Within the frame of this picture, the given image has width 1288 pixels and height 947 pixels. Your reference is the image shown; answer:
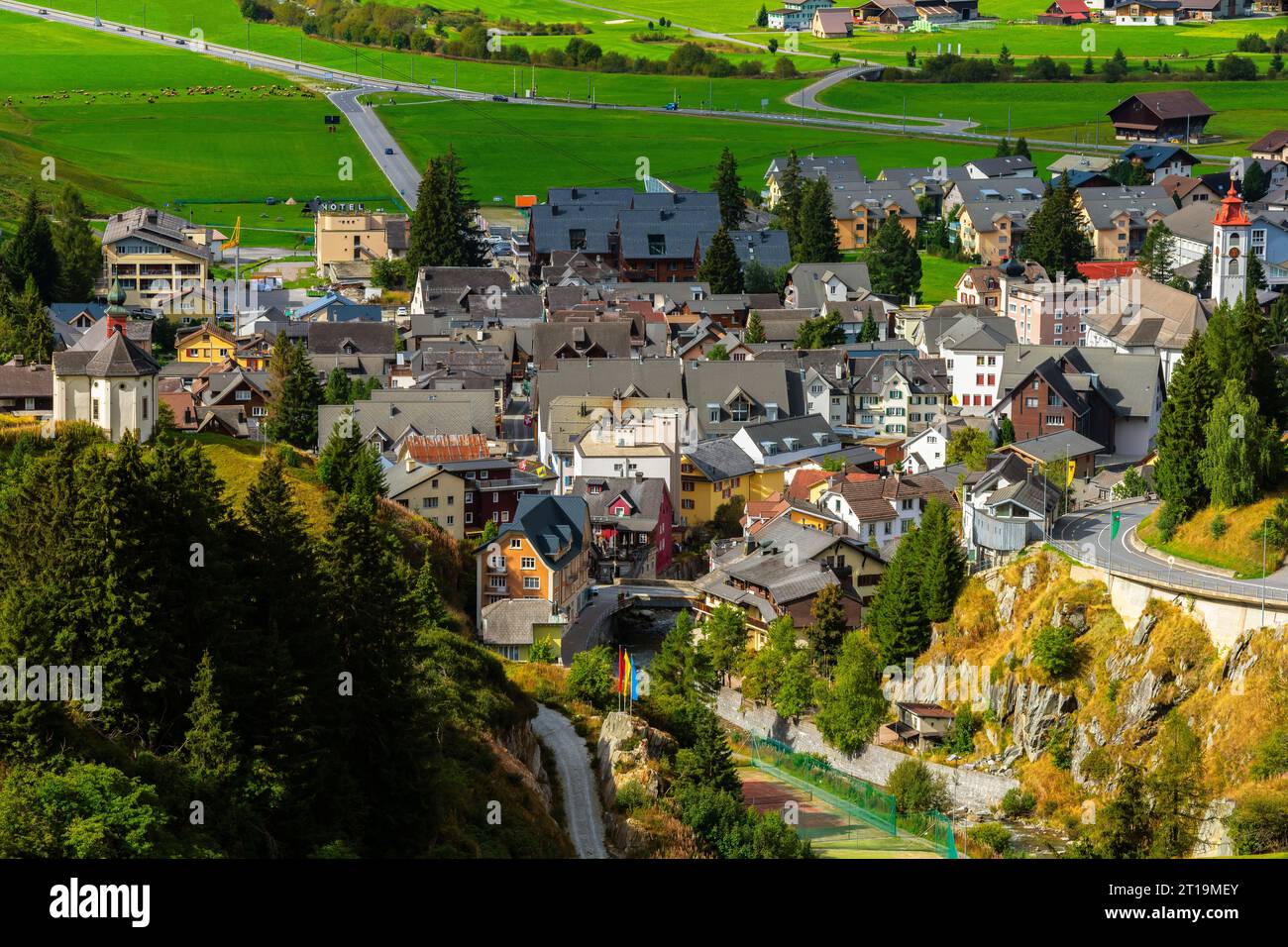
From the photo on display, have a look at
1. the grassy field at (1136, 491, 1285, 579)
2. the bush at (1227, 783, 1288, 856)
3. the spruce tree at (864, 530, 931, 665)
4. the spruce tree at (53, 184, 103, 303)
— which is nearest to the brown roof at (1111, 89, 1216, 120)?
the spruce tree at (53, 184, 103, 303)

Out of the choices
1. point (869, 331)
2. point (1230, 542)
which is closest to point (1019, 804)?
point (1230, 542)

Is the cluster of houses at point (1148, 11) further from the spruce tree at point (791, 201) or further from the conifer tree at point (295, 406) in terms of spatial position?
the conifer tree at point (295, 406)

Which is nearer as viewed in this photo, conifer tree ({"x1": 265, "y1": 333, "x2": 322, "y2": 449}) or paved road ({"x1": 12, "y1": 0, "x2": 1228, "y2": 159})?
conifer tree ({"x1": 265, "y1": 333, "x2": 322, "y2": 449})

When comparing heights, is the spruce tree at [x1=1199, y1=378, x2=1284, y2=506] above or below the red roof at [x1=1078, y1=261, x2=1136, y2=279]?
below

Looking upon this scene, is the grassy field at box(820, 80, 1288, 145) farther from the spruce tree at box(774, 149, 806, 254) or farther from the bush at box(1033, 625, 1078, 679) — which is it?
the bush at box(1033, 625, 1078, 679)

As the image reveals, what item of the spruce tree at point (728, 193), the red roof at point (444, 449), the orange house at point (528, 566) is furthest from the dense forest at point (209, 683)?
the spruce tree at point (728, 193)

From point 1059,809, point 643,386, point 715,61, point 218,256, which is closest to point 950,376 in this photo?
point 643,386

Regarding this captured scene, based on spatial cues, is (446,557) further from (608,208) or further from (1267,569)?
(608,208)

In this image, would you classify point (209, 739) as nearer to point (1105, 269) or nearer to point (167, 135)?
point (1105, 269)
